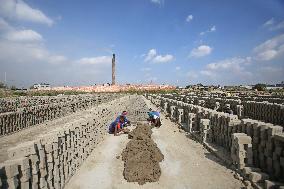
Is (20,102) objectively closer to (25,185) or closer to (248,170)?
(25,185)

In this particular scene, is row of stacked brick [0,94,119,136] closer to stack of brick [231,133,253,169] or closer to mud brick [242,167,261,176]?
stack of brick [231,133,253,169]

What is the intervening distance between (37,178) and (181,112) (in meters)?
13.5

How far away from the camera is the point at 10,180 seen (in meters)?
4.34

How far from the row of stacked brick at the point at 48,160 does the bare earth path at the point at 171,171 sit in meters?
0.44

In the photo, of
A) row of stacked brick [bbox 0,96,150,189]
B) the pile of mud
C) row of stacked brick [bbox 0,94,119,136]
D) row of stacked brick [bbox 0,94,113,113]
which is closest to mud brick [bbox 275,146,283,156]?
the pile of mud

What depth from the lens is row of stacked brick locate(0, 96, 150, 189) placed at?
4.54 m

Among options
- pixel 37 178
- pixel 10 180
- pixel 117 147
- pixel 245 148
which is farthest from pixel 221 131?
pixel 10 180

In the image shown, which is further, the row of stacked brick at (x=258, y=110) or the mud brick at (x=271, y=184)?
the row of stacked brick at (x=258, y=110)

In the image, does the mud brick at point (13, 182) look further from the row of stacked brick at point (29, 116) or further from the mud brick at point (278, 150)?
the row of stacked brick at point (29, 116)

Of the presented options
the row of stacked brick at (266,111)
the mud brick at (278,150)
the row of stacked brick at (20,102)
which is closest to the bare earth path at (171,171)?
the mud brick at (278,150)

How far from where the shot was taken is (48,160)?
5719mm

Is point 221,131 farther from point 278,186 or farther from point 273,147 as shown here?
point 278,186

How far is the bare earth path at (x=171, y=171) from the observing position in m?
6.56

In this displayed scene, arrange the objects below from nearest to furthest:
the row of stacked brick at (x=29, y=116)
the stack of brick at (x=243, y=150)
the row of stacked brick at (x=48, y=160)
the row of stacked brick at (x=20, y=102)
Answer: the row of stacked brick at (x=48, y=160) < the stack of brick at (x=243, y=150) < the row of stacked brick at (x=29, y=116) < the row of stacked brick at (x=20, y=102)
